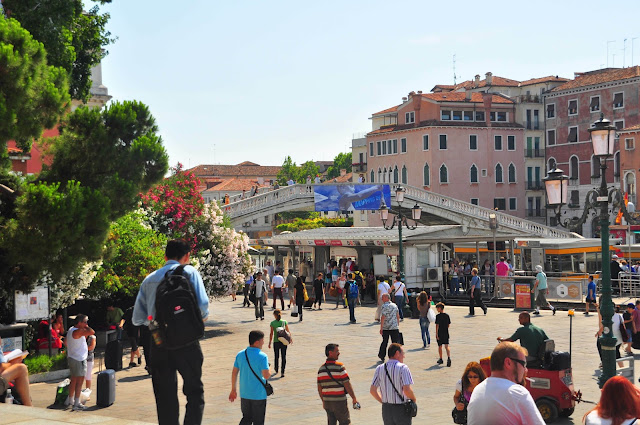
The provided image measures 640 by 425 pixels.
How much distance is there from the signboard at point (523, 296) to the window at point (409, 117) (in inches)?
1788

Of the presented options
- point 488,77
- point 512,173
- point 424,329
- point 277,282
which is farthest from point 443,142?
point 424,329

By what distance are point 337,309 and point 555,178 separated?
18.5m

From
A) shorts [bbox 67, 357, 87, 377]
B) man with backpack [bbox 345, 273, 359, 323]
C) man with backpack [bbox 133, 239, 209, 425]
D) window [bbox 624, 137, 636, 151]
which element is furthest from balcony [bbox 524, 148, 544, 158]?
man with backpack [bbox 133, 239, 209, 425]

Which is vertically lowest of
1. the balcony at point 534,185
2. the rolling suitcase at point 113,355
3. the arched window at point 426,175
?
the rolling suitcase at point 113,355

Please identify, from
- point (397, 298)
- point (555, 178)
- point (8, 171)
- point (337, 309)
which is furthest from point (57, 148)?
point (337, 309)

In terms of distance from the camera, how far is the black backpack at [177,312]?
6.45 m

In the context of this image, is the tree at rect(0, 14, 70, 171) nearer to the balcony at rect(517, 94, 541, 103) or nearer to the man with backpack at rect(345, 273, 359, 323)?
the man with backpack at rect(345, 273, 359, 323)

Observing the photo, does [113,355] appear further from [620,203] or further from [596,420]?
[620,203]

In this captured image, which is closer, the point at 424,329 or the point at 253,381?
the point at 253,381

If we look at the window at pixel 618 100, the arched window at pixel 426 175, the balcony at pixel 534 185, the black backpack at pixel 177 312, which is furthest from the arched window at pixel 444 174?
the black backpack at pixel 177 312

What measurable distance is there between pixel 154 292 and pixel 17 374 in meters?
5.98

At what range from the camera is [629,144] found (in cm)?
6312

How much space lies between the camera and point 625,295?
33.8 metres

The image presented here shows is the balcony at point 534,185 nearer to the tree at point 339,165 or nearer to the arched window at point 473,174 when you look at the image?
the arched window at point 473,174
